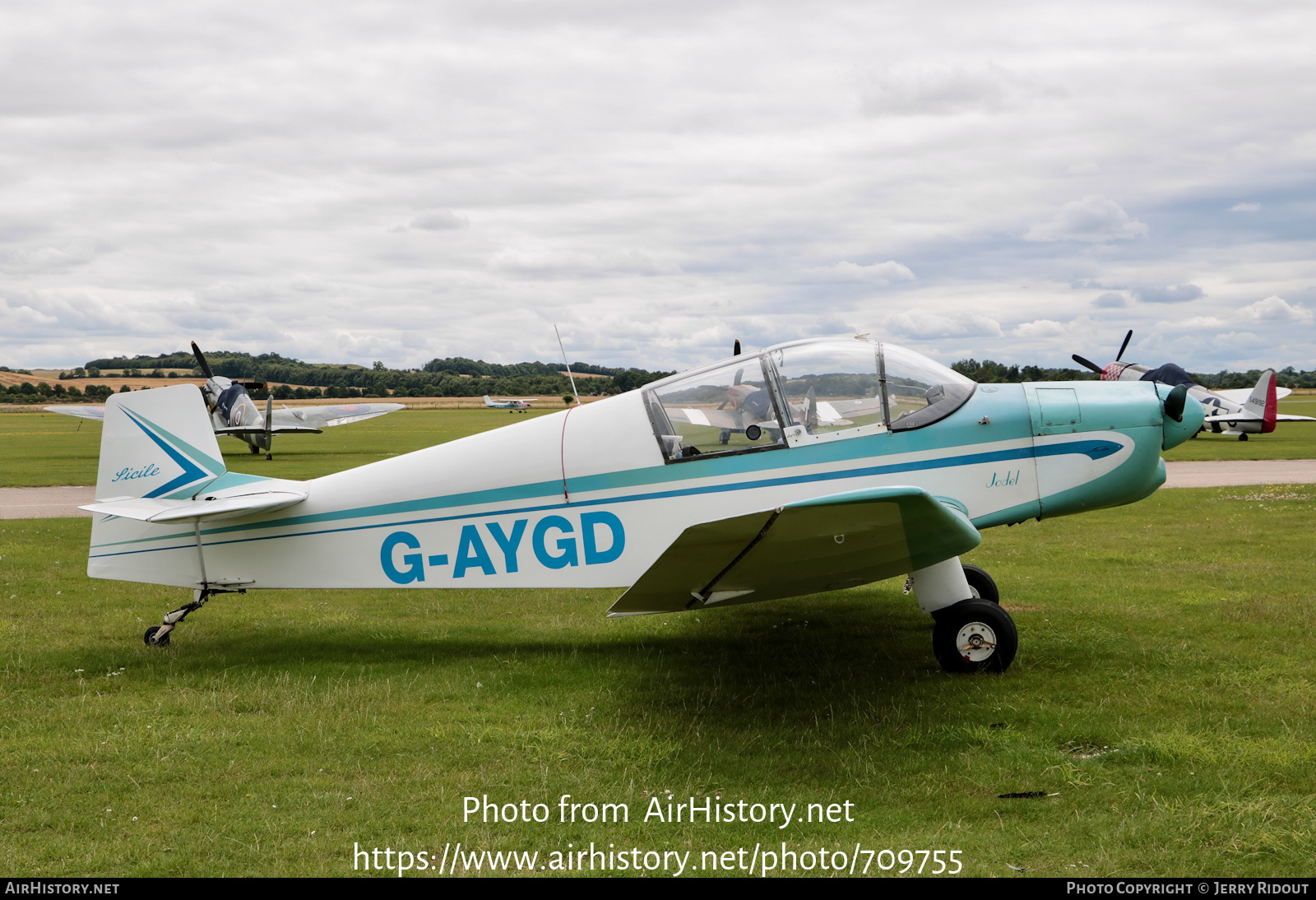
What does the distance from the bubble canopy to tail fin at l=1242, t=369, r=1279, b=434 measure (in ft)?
91.1

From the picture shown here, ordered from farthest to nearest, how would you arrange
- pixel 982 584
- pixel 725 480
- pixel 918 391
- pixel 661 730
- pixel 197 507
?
pixel 982 584, pixel 197 507, pixel 918 391, pixel 725 480, pixel 661 730

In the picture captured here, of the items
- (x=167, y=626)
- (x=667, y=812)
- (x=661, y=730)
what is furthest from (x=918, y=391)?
(x=167, y=626)

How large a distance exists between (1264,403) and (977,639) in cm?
3160

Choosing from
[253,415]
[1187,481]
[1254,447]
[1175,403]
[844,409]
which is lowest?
[1254,447]

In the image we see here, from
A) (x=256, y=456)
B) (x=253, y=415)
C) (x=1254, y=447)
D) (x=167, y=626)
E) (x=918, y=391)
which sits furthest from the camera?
(x=253, y=415)

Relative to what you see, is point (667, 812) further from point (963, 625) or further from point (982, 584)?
point (982, 584)

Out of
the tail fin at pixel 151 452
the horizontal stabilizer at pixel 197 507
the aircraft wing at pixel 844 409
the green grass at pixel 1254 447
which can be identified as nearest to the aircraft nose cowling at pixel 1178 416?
the aircraft wing at pixel 844 409

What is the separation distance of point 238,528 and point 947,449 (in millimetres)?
5457

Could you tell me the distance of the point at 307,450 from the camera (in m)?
35.8

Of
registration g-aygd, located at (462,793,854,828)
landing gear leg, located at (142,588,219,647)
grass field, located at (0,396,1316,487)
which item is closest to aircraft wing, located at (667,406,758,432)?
registration g-aygd, located at (462,793,854,828)

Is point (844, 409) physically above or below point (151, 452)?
below

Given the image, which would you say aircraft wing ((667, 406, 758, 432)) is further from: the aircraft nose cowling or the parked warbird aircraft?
the aircraft nose cowling

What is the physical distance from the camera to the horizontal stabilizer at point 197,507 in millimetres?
6383

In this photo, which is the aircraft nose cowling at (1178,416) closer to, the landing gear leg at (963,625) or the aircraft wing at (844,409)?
the landing gear leg at (963,625)
